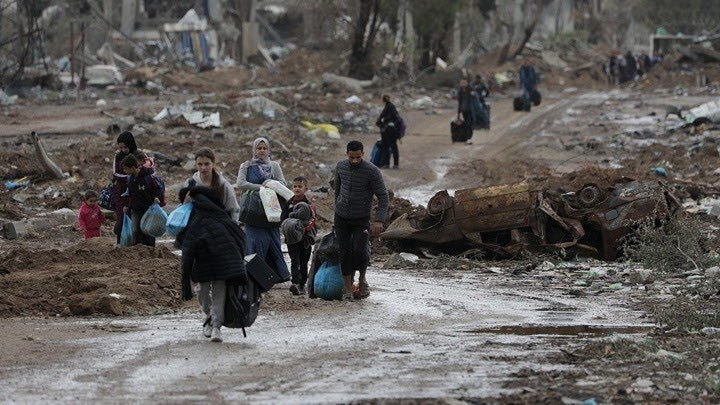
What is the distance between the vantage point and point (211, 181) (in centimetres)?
992

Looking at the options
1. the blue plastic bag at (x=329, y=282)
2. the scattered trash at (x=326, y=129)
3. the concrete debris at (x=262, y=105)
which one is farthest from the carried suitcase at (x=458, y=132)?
the blue plastic bag at (x=329, y=282)

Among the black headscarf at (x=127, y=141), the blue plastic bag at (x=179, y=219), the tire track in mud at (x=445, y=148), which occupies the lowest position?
the tire track in mud at (x=445, y=148)

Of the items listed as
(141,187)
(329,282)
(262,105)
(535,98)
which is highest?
(141,187)

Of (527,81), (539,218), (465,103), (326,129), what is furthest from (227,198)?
(527,81)

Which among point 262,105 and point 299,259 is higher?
point 262,105

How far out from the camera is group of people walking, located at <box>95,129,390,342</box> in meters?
9.76

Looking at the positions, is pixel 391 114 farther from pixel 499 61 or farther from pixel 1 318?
pixel 499 61

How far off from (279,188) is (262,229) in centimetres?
40

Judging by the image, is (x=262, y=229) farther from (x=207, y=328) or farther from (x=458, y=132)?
(x=458, y=132)

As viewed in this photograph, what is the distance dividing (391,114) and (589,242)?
969 centimetres

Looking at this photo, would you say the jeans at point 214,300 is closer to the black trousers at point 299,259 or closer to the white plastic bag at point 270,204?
the white plastic bag at point 270,204

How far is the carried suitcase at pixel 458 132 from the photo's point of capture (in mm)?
29500

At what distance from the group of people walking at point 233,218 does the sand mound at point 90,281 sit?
0.43 metres

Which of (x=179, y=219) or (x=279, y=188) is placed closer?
(x=179, y=219)
